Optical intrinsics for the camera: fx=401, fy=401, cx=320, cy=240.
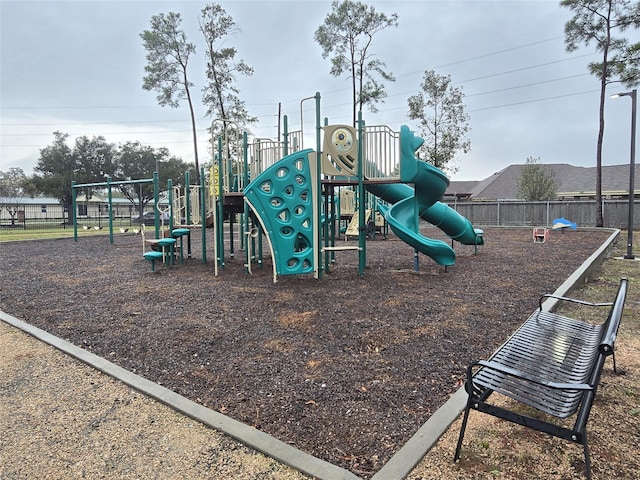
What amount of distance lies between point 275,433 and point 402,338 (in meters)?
2.14

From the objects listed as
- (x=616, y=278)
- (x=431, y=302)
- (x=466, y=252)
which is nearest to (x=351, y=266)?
(x=431, y=302)

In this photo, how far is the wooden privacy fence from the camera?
2436cm

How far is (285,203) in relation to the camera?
7.52 meters

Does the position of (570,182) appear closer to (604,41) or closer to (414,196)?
(604,41)

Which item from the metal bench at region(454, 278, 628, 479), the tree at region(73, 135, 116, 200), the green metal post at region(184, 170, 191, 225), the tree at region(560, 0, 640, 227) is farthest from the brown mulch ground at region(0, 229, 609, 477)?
the tree at region(73, 135, 116, 200)

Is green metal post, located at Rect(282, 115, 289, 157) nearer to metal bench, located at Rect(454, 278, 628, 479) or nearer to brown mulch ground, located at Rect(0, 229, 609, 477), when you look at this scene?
brown mulch ground, located at Rect(0, 229, 609, 477)

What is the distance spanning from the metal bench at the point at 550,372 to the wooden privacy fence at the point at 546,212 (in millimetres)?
25481

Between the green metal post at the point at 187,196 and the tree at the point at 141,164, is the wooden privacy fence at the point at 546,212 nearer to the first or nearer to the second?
the green metal post at the point at 187,196

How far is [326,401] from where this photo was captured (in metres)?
3.04

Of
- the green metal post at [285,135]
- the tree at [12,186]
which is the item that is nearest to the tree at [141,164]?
the tree at [12,186]

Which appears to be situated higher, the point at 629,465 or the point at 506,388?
the point at 506,388

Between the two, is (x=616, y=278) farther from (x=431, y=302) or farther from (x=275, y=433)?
(x=275, y=433)

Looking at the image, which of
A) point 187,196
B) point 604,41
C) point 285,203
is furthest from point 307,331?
point 604,41

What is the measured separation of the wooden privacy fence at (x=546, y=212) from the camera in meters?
24.4
